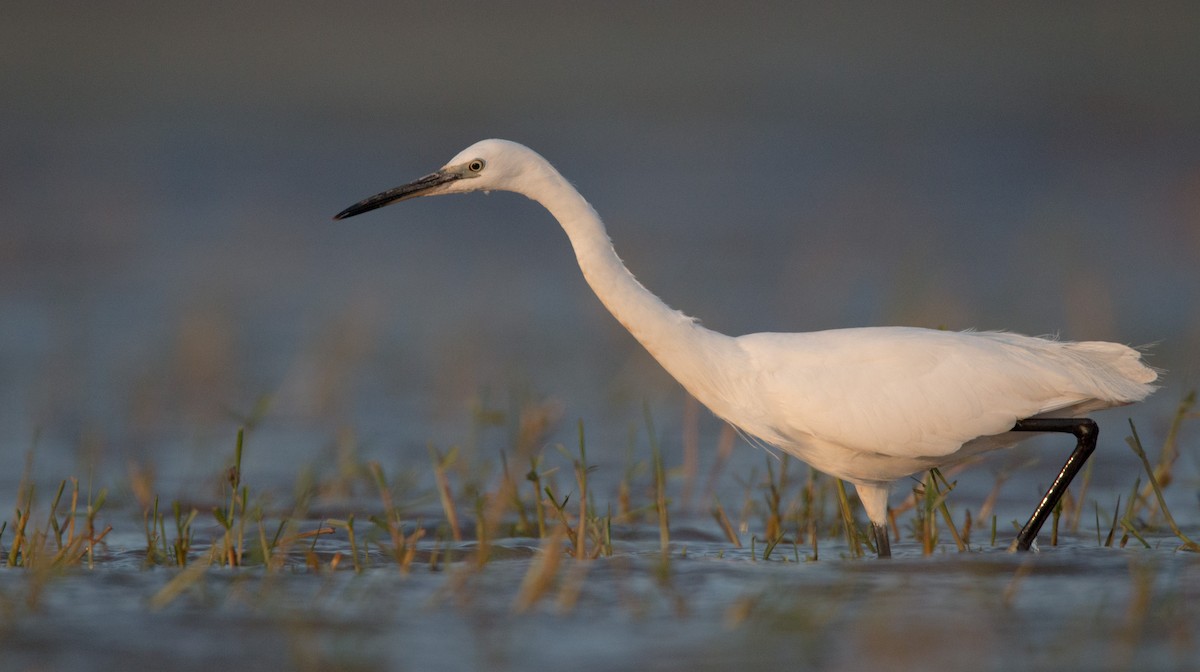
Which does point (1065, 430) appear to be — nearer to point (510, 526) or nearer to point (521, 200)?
point (510, 526)

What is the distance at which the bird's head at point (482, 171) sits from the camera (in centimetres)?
652

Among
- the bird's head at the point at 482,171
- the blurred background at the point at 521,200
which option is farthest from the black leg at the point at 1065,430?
the bird's head at the point at 482,171

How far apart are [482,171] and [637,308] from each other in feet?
2.95

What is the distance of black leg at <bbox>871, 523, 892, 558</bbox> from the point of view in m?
6.47

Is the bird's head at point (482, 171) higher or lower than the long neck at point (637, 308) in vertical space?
higher

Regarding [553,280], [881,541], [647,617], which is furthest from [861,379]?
[553,280]

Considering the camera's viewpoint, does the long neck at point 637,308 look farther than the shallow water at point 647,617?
Yes

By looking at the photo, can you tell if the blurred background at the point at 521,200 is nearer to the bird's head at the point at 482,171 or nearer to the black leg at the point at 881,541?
the bird's head at the point at 482,171

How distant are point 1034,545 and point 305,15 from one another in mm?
23461

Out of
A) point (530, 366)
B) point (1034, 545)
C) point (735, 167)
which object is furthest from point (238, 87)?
point (1034, 545)

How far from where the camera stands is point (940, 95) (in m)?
23.7

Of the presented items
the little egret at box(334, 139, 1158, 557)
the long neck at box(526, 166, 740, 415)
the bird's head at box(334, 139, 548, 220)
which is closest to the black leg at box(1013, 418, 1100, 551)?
the little egret at box(334, 139, 1158, 557)

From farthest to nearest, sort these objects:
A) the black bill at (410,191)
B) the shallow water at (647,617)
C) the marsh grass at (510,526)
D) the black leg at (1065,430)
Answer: the black bill at (410,191), the black leg at (1065,430), the marsh grass at (510,526), the shallow water at (647,617)

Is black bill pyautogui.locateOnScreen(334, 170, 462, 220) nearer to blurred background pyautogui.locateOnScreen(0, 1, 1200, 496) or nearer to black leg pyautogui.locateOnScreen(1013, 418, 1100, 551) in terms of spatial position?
blurred background pyautogui.locateOnScreen(0, 1, 1200, 496)
